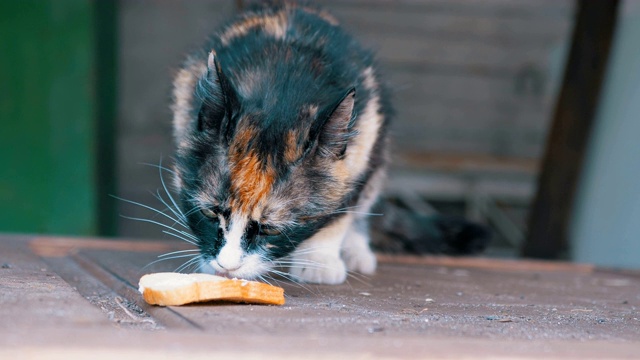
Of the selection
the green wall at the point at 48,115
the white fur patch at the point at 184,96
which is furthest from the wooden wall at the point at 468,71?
the white fur patch at the point at 184,96

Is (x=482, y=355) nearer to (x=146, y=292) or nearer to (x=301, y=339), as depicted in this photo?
(x=301, y=339)

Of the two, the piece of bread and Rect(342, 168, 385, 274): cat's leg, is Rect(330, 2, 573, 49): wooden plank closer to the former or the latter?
Rect(342, 168, 385, 274): cat's leg

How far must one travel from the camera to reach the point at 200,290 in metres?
1.84

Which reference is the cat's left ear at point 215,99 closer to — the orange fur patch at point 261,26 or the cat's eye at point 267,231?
the cat's eye at point 267,231

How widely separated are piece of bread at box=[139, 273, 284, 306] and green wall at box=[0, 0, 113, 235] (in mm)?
3470

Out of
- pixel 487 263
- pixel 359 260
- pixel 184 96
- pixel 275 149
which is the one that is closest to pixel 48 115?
pixel 184 96

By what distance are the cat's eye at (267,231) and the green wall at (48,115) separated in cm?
330

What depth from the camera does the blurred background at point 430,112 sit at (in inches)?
180

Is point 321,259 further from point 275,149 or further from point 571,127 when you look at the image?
point 571,127

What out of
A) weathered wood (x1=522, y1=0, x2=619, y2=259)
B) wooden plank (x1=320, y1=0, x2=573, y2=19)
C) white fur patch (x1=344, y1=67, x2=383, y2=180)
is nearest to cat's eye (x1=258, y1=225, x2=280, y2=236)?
white fur patch (x1=344, y1=67, x2=383, y2=180)

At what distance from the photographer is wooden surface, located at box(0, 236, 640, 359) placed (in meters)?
1.38

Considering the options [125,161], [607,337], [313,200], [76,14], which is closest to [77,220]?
[125,161]

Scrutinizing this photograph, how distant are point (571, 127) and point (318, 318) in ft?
11.0

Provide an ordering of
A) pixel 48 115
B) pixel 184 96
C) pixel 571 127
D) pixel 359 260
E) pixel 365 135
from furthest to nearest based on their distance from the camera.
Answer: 1. pixel 48 115
2. pixel 571 127
3. pixel 359 260
4. pixel 184 96
5. pixel 365 135
